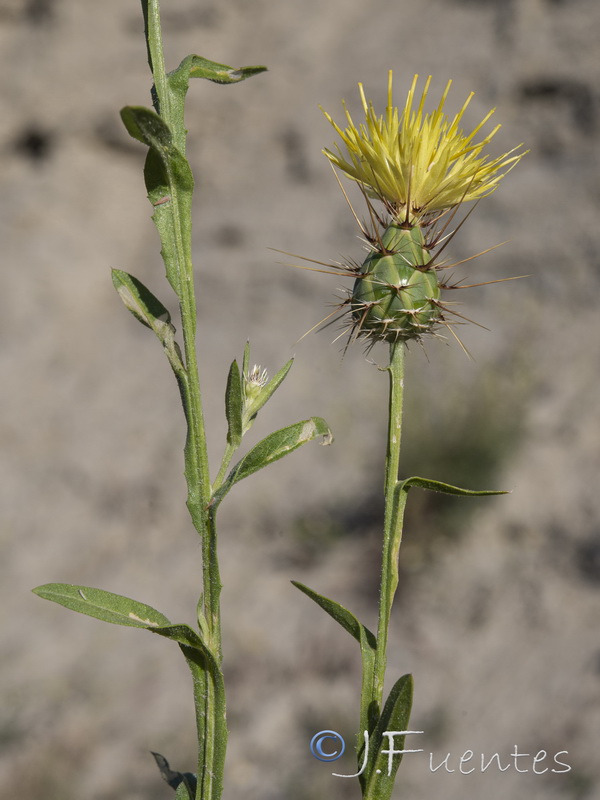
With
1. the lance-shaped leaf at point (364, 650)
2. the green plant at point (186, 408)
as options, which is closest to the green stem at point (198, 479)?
the green plant at point (186, 408)

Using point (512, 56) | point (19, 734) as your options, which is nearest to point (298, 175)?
point (512, 56)

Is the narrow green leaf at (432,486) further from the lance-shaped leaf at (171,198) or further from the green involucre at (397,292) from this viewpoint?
the lance-shaped leaf at (171,198)

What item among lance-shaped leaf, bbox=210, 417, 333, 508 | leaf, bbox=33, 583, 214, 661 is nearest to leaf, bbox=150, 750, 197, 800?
leaf, bbox=33, 583, 214, 661

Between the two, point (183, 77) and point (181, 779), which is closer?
point (183, 77)

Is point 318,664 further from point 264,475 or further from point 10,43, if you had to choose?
point 10,43

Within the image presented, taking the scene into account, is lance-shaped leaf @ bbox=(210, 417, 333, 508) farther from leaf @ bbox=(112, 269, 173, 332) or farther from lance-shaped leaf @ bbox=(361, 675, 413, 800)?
lance-shaped leaf @ bbox=(361, 675, 413, 800)

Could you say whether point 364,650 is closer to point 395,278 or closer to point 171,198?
point 395,278

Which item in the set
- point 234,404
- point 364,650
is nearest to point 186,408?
point 234,404

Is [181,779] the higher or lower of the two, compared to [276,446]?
lower
